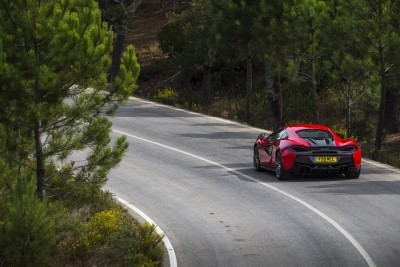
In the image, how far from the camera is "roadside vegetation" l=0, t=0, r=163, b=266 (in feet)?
58.7

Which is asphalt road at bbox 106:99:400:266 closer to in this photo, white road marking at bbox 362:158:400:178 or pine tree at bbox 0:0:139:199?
white road marking at bbox 362:158:400:178

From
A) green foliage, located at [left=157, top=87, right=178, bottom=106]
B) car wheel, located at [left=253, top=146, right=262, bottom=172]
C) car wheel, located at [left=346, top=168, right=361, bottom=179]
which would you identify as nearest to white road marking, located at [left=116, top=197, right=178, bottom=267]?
car wheel, located at [left=253, top=146, right=262, bottom=172]

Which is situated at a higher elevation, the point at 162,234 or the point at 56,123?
the point at 56,123

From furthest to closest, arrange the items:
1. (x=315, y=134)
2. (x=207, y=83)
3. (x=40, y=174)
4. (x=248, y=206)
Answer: (x=207, y=83) → (x=315, y=134) → (x=248, y=206) → (x=40, y=174)

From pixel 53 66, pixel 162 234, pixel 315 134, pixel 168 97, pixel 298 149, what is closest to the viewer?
pixel 53 66

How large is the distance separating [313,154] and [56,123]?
6888 millimetres

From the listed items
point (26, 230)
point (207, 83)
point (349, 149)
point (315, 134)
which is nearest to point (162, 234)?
point (26, 230)

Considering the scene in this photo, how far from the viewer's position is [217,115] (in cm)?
3803

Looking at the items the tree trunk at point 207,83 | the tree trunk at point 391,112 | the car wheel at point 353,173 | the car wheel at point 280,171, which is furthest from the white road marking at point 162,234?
the tree trunk at point 207,83

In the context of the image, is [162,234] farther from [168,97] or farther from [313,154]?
[168,97]

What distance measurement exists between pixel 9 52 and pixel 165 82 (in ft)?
88.6

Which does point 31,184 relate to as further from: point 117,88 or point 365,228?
point 365,228

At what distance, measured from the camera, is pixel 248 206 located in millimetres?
21609

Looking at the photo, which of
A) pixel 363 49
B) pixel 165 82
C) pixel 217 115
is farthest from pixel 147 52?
pixel 363 49
